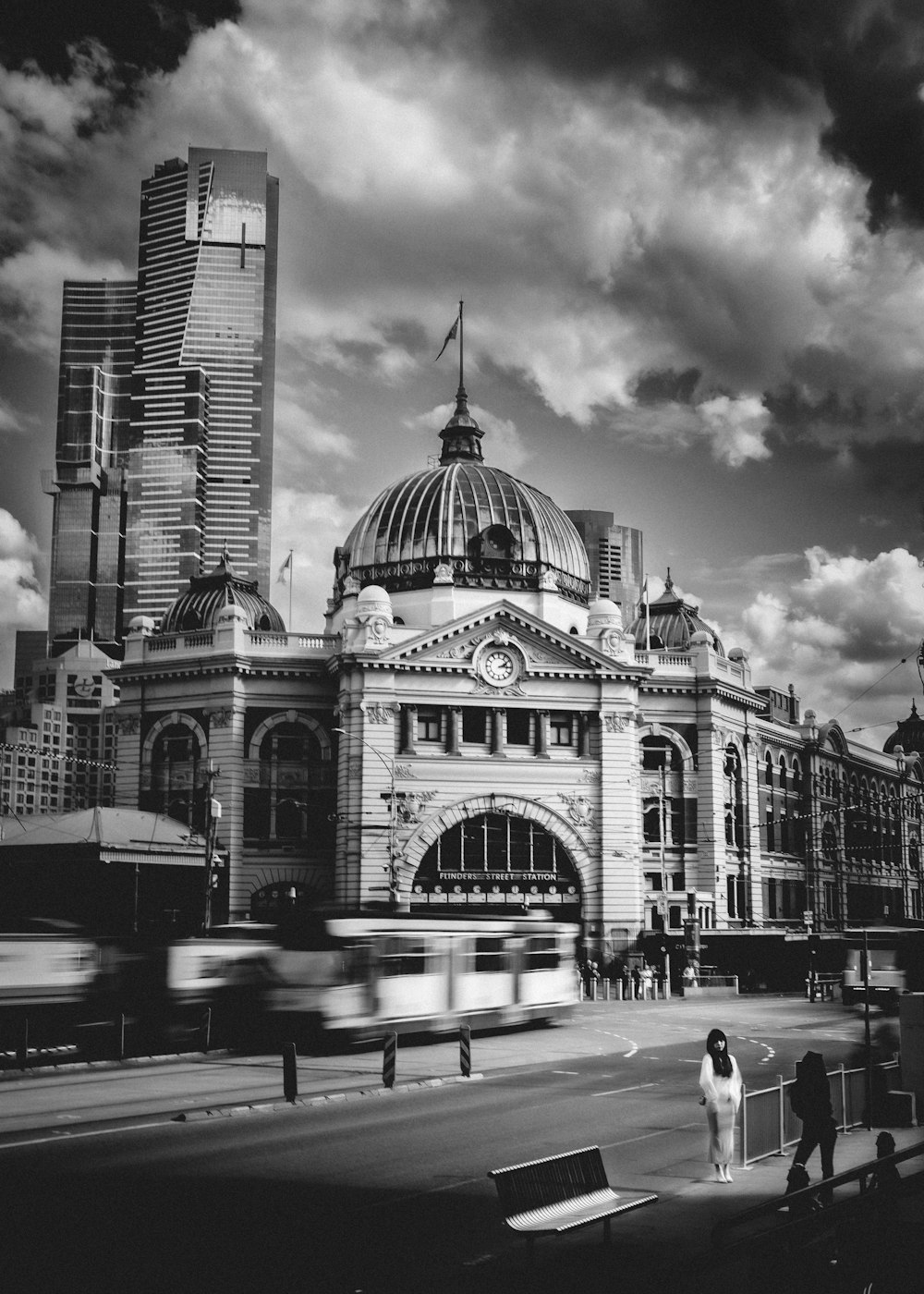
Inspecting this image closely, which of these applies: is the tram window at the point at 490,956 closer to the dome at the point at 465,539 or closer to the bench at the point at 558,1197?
the bench at the point at 558,1197

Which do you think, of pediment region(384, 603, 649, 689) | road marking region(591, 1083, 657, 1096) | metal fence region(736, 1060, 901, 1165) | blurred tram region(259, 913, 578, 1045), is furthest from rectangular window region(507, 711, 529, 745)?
metal fence region(736, 1060, 901, 1165)

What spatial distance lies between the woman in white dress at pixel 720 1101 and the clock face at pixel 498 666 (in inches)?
2223

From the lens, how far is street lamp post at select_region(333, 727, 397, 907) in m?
67.6

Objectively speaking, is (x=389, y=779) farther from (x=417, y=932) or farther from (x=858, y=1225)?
(x=858, y=1225)

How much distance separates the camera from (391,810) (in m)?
69.1

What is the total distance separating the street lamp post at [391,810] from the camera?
222 feet

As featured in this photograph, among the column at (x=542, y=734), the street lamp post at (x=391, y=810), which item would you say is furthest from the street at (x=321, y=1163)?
the column at (x=542, y=734)

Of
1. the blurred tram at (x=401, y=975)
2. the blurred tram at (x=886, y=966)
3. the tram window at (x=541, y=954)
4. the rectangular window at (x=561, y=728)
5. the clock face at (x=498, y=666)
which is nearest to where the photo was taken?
the blurred tram at (x=401, y=975)

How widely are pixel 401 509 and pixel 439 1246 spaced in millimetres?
71955

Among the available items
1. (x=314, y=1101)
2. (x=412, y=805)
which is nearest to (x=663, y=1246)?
(x=314, y=1101)

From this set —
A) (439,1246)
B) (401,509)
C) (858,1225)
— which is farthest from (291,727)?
(858,1225)

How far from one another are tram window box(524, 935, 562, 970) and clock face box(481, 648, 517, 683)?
29.3 meters

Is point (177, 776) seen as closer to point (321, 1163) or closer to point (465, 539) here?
point (465, 539)

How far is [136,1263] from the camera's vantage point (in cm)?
1439
